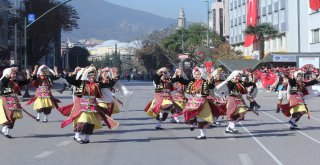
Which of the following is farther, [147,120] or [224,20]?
[224,20]

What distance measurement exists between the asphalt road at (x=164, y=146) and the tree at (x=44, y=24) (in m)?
52.9

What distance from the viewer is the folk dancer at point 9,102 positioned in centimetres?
1541

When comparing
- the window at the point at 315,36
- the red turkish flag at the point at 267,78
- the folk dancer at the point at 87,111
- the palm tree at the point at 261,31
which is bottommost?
the folk dancer at the point at 87,111

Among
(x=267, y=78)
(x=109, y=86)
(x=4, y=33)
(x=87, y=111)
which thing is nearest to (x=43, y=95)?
(x=109, y=86)

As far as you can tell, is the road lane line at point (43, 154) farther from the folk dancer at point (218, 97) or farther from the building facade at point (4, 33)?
the building facade at point (4, 33)

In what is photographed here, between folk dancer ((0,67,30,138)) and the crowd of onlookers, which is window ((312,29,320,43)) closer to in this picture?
the crowd of onlookers

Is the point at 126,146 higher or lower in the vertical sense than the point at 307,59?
lower

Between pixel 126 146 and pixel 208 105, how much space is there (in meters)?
2.66

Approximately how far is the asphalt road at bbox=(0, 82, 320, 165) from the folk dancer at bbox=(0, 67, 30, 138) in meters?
0.45

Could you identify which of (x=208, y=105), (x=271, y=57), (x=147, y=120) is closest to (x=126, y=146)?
(x=208, y=105)

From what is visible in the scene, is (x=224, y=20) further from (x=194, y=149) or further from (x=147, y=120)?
(x=194, y=149)

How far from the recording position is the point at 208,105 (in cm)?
1542

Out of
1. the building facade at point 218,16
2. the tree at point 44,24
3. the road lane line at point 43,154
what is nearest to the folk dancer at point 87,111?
the road lane line at point 43,154

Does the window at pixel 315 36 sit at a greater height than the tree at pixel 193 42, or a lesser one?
lesser
